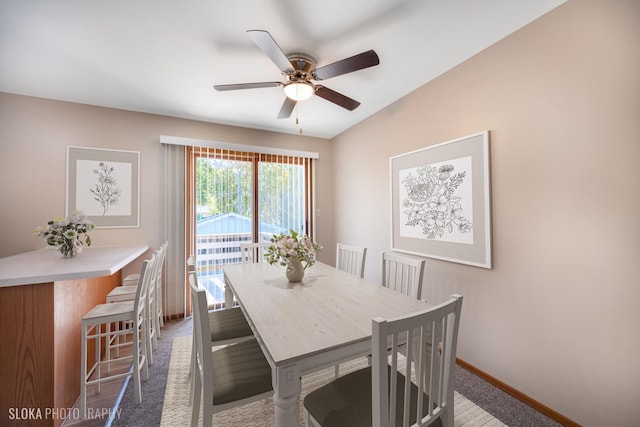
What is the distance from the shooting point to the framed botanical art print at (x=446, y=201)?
195cm

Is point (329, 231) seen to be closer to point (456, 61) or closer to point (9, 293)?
point (456, 61)

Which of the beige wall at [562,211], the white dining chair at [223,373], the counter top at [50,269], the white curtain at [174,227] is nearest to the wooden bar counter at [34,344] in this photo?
the counter top at [50,269]

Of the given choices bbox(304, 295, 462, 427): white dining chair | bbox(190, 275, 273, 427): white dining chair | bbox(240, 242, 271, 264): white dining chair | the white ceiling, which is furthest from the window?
bbox(304, 295, 462, 427): white dining chair

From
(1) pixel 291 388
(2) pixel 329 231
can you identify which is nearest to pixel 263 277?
(1) pixel 291 388

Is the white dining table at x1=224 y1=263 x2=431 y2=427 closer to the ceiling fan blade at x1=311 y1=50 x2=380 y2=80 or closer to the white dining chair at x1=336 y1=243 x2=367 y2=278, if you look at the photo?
the white dining chair at x1=336 y1=243 x2=367 y2=278

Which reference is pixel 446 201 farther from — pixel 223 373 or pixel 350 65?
pixel 223 373

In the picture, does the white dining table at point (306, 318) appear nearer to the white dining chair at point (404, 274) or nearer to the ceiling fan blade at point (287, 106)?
the white dining chair at point (404, 274)

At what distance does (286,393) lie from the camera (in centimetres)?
92

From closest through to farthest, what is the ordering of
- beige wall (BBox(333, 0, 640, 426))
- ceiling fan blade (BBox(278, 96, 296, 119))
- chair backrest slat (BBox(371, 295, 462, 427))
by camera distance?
chair backrest slat (BBox(371, 295, 462, 427))
beige wall (BBox(333, 0, 640, 426))
ceiling fan blade (BBox(278, 96, 296, 119))

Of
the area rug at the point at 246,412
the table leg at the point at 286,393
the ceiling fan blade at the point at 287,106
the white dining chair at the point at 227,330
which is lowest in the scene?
the area rug at the point at 246,412

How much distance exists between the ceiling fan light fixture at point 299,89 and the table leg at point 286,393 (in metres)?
1.83

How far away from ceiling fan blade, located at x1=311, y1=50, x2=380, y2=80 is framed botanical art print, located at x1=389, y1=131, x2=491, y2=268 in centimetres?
103

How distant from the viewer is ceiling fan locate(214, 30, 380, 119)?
1515mm

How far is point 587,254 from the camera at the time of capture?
1452 mm
